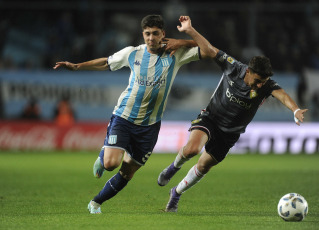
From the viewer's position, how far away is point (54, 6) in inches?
877

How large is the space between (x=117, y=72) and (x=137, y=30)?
1624mm

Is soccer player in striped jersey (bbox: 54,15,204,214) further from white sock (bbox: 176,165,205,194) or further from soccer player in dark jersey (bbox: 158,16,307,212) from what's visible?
white sock (bbox: 176,165,205,194)

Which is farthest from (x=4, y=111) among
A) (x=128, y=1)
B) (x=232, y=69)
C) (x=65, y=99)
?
(x=232, y=69)

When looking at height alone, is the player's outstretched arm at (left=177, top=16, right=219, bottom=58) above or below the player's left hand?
above

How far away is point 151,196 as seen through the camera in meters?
10.6

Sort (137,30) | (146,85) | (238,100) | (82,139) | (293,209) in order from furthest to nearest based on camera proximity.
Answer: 1. (137,30)
2. (82,139)
3. (238,100)
4. (146,85)
5. (293,209)

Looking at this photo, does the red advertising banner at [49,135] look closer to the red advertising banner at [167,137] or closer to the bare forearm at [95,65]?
the red advertising banner at [167,137]

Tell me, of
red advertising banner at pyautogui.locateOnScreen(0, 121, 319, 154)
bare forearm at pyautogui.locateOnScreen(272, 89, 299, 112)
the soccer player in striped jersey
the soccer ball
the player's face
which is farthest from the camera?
red advertising banner at pyautogui.locateOnScreen(0, 121, 319, 154)

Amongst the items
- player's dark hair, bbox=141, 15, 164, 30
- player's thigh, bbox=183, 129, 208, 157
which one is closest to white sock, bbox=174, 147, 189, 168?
player's thigh, bbox=183, 129, 208, 157

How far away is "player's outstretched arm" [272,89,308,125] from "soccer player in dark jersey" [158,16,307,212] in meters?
0.05

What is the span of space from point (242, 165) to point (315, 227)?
9795mm

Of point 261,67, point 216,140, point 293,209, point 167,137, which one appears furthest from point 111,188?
point 167,137

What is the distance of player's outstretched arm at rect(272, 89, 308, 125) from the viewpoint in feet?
24.7

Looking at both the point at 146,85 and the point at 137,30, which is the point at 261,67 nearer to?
the point at 146,85
